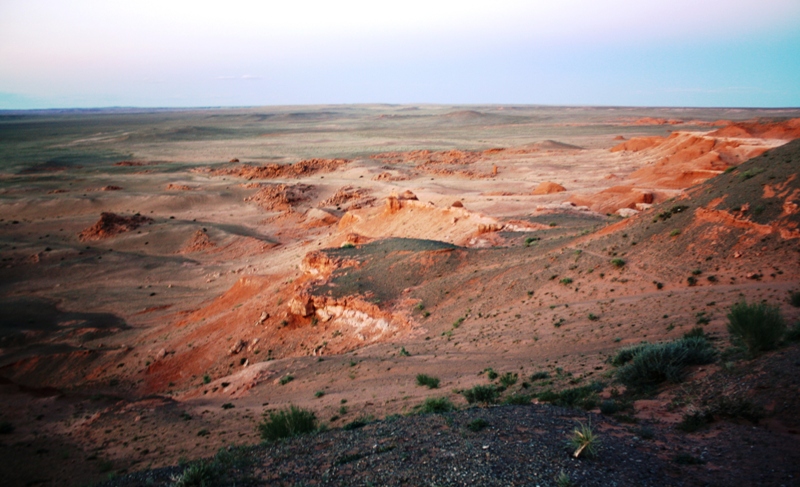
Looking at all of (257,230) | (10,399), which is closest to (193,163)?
(257,230)

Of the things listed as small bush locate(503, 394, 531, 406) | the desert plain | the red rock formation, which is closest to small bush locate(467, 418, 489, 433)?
the desert plain

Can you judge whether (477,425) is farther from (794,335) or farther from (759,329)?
(794,335)

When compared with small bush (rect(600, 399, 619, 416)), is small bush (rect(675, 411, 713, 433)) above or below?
above

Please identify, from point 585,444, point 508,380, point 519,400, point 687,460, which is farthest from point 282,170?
point 687,460

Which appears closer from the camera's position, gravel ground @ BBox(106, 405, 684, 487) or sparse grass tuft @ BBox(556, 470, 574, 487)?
sparse grass tuft @ BBox(556, 470, 574, 487)

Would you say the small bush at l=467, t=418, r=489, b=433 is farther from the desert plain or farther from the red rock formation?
the red rock formation

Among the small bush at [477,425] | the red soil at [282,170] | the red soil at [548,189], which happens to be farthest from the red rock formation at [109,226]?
the small bush at [477,425]

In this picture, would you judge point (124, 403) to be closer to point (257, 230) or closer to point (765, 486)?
point (765, 486)
